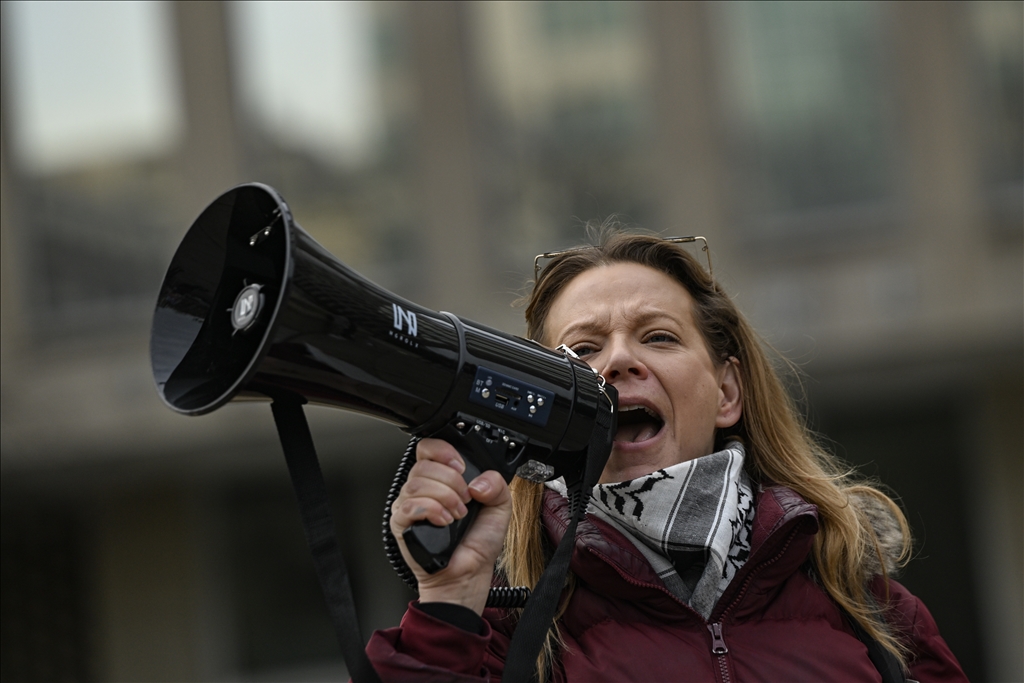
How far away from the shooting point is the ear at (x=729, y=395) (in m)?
2.50

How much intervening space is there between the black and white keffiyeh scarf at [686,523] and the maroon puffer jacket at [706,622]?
3 centimetres

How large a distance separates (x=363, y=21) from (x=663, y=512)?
7330 mm

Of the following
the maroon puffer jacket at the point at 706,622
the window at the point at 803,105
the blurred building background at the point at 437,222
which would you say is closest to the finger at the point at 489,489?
the maroon puffer jacket at the point at 706,622

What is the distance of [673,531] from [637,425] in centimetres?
32

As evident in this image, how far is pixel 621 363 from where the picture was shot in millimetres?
2275

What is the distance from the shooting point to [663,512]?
2133 millimetres

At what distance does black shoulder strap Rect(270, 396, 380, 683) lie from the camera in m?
1.68

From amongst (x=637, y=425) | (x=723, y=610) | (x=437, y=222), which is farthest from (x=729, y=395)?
(x=437, y=222)

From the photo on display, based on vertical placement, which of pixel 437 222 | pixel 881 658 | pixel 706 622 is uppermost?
pixel 706 622

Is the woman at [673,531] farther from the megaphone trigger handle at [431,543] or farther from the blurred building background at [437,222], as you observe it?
the blurred building background at [437,222]

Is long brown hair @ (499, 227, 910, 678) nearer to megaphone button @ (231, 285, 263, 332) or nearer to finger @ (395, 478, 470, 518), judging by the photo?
finger @ (395, 478, 470, 518)

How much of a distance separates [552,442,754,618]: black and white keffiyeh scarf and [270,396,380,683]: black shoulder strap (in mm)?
622

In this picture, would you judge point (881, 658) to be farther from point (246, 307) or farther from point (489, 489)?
point (246, 307)

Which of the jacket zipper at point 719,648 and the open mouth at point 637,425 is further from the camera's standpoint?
the open mouth at point 637,425
